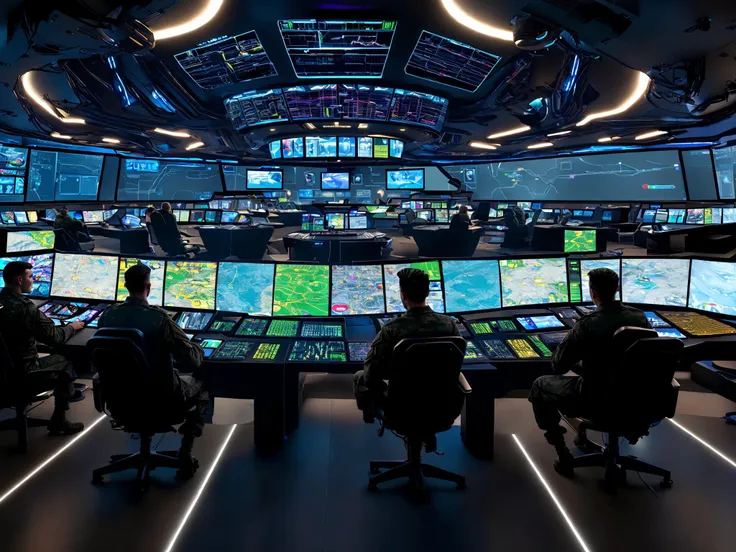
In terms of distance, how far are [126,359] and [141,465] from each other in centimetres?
72

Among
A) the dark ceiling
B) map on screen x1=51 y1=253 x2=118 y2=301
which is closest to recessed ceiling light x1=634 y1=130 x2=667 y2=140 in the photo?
the dark ceiling

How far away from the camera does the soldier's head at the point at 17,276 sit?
2.45m

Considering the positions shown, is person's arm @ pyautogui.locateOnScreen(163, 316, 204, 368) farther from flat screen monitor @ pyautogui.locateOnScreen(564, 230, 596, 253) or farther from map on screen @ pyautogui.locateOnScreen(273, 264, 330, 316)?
flat screen monitor @ pyautogui.locateOnScreen(564, 230, 596, 253)

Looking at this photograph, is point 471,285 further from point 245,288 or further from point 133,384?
point 133,384

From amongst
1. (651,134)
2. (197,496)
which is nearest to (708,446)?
(197,496)

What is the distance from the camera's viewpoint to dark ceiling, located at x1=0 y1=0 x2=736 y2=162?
369 cm

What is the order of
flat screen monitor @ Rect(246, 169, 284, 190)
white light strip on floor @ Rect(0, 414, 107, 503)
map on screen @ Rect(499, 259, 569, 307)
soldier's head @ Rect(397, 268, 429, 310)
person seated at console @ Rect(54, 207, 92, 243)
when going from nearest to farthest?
soldier's head @ Rect(397, 268, 429, 310) < white light strip on floor @ Rect(0, 414, 107, 503) < map on screen @ Rect(499, 259, 569, 307) < person seated at console @ Rect(54, 207, 92, 243) < flat screen monitor @ Rect(246, 169, 284, 190)

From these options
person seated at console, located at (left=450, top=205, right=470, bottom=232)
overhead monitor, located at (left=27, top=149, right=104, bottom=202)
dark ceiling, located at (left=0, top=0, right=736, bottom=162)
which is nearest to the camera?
dark ceiling, located at (left=0, top=0, right=736, bottom=162)

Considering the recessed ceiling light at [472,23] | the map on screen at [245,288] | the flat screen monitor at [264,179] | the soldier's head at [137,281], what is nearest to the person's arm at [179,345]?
the soldier's head at [137,281]

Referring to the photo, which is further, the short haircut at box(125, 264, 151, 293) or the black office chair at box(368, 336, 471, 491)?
the short haircut at box(125, 264, 151, 293)

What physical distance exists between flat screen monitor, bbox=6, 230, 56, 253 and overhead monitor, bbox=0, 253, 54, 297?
0.39 ft

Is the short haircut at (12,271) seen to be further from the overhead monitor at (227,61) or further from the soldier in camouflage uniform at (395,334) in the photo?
the overhead monitor at (227,61)

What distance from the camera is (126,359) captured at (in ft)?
6.23

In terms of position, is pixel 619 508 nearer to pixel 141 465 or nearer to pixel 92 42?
pixel 141 465
